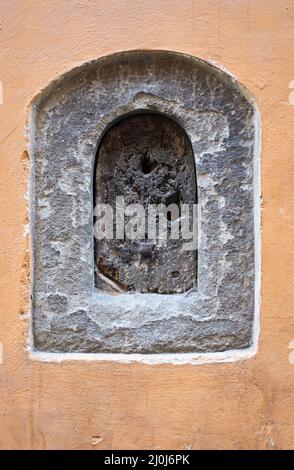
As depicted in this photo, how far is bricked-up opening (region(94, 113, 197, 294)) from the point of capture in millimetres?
2268

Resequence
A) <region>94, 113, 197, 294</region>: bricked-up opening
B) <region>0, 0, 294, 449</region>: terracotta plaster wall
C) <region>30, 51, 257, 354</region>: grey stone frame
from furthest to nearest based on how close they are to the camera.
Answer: <region>94, 113, 197, 294</region>: bricked-up opening
<region>30, 51, 257, 354</region>: grey stone frame
<region>0, 0, 294, 449</region>: terracotta plaster wall

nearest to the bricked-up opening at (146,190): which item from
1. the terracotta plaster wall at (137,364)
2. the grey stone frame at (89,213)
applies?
the grey stone frame at (89,213)

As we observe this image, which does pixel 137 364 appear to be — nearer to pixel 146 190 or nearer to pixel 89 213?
pixel 89 213

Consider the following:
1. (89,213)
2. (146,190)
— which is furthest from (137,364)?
(146,190)

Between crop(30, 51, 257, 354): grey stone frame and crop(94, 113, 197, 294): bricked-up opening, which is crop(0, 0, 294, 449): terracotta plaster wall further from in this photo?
crop(94, 113, 197, 294): bricked-up opening

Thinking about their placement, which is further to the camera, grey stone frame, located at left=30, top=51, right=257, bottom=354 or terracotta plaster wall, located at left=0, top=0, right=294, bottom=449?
grey stone frame, located at left=30, top=51, right=257, bottom=354

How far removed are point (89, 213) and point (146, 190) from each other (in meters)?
0.32

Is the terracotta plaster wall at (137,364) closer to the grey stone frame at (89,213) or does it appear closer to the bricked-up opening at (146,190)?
the grey stone frame at (89,213)

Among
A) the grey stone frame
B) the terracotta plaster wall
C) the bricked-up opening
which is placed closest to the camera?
the terracotta plaster wall

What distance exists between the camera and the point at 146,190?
7.69 ft

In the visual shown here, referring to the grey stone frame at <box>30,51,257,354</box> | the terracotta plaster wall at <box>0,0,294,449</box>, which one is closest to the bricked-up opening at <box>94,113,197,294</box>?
the grey stone frame at <box>30,51,257,354</box>

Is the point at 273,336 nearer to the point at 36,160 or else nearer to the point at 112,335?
the point at 112,335

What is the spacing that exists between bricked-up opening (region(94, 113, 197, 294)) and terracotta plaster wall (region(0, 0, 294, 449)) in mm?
353

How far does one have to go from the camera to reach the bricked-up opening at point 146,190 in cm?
227
